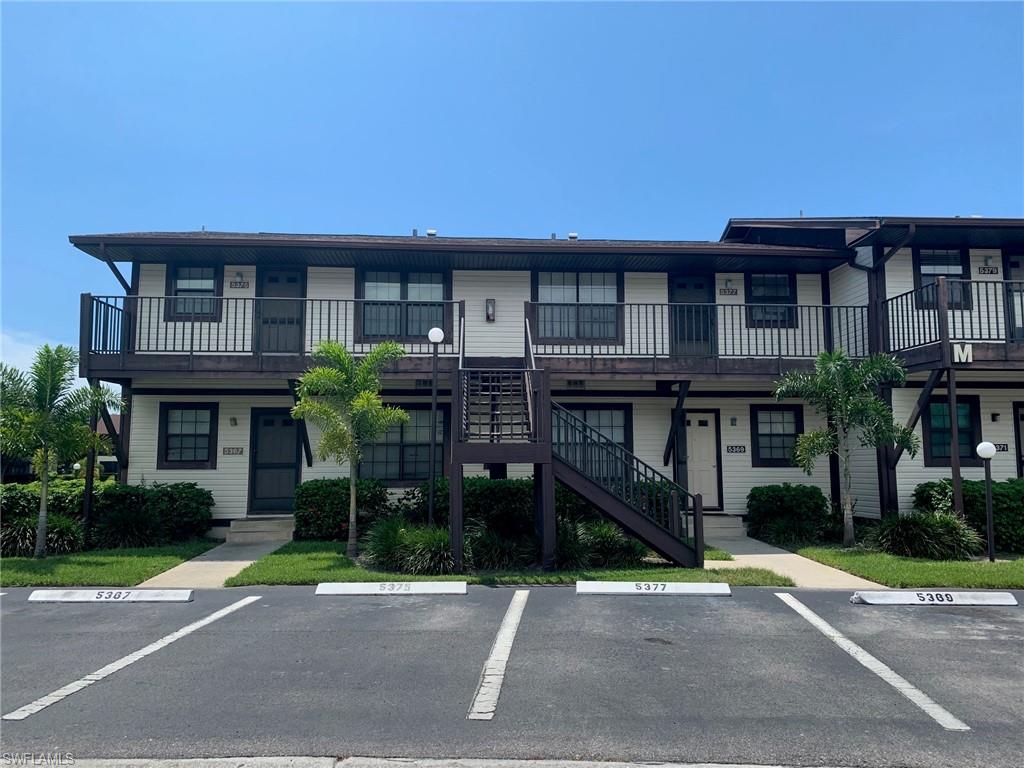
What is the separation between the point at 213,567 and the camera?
1019 cm

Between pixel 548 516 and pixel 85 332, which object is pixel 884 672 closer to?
pixel 548 516

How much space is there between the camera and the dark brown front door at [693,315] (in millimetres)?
13530

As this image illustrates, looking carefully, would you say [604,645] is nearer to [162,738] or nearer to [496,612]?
[496,612]

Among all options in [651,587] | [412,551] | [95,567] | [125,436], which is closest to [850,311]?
[651,587]

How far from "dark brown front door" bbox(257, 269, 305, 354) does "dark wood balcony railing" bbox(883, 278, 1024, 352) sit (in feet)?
38.4

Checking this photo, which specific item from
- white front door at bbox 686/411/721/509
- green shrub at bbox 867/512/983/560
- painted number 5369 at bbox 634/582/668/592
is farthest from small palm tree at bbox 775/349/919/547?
painted number 5369 at bbox 634/582/668/592

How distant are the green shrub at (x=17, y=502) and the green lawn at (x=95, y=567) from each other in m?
1.22

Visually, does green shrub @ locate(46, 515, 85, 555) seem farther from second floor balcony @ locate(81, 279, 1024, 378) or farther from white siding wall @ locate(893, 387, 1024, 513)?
white siding wall @ locate(893, 387, 1024, 513)

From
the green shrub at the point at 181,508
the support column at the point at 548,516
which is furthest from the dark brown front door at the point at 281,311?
the support column at the point at 548,516

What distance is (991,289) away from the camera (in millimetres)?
13492

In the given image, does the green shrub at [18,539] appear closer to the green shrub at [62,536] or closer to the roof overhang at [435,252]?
the green shrub at [62,536]

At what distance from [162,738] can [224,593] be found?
15.1 feet

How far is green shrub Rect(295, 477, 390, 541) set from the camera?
1242cm

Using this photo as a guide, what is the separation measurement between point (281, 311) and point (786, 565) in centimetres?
1063
